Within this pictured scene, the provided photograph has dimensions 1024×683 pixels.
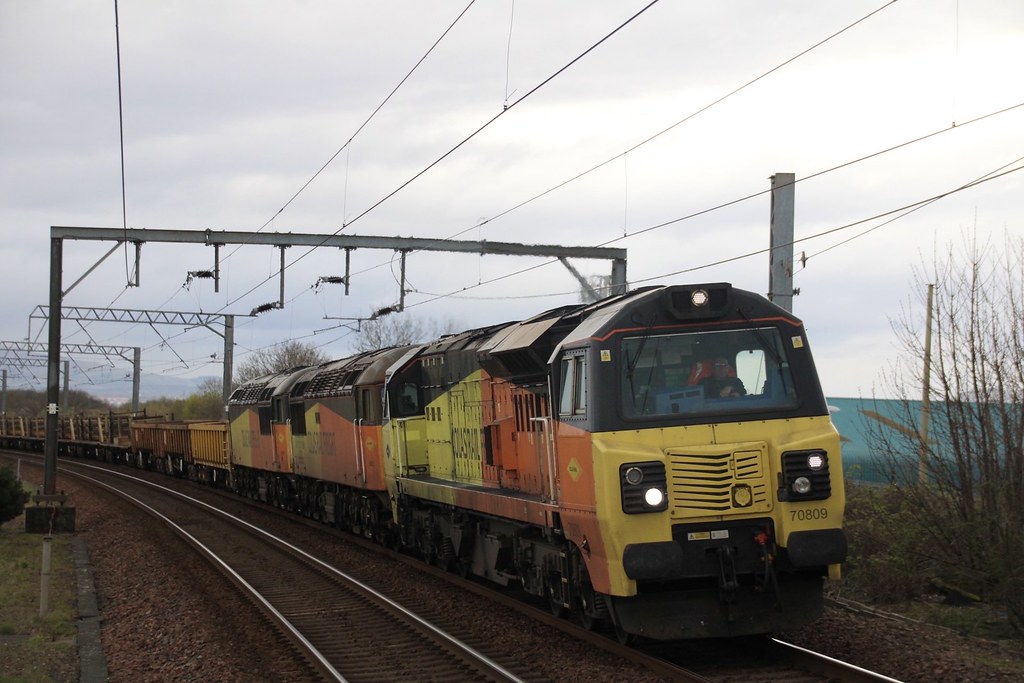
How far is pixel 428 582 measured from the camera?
1572 centimetres

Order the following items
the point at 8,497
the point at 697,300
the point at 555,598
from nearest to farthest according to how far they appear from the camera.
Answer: the point at 697,300, the point at 555,598, the point at 8,497

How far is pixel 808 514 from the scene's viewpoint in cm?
919

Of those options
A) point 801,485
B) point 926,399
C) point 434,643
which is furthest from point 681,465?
point 926,399

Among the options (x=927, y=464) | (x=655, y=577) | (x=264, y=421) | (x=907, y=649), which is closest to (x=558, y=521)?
(x=655, y=577)

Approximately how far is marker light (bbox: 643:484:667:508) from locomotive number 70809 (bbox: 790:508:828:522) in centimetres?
118

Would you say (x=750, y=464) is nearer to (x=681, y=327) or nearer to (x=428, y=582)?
(x=681, y=327)

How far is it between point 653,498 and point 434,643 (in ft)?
11.5

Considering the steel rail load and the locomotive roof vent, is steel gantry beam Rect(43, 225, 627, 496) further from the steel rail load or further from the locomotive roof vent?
the locomotive roof vent

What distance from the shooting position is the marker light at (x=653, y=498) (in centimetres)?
897

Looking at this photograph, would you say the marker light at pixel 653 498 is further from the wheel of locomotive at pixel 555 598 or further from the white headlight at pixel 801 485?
the wheel of locomotive at pixel 555 598

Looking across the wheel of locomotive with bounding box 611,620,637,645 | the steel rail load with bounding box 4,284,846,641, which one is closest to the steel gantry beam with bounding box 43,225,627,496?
the steel rail load with bounding box 4,284,846,641

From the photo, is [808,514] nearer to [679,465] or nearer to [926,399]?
[679,465]

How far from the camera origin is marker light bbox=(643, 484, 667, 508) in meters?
8.97

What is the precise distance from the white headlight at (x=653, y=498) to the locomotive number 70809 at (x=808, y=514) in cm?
118
